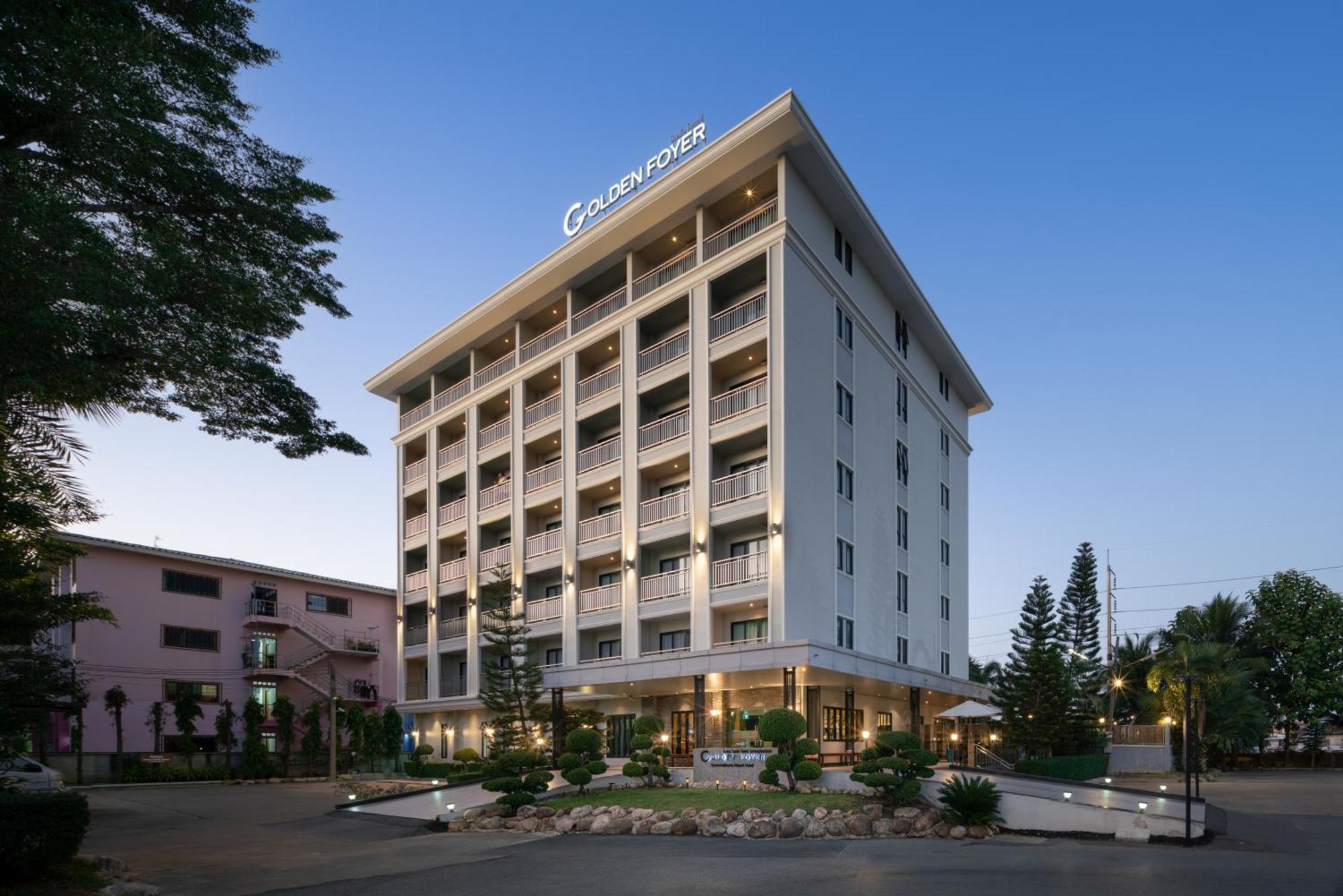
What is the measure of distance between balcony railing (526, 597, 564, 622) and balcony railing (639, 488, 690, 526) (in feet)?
20.9

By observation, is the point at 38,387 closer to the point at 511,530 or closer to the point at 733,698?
the point at 733,698

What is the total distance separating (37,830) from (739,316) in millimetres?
24813

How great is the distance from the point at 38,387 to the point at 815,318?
1126 inches

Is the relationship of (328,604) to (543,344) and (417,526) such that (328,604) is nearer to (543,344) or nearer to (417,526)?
(417,526)

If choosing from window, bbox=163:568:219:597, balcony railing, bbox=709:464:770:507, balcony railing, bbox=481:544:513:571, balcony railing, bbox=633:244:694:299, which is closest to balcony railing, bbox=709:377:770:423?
balcony railing, bbox=709:464:770:507

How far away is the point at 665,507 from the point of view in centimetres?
3503

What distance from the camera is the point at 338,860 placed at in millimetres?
19844

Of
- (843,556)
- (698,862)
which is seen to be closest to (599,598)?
(843,556)

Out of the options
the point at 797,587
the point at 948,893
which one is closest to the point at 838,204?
the point at 797,587

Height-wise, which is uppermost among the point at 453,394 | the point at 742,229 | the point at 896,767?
the point at 742,229

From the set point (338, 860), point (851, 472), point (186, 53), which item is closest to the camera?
point (186, 53)

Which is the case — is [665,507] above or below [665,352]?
below

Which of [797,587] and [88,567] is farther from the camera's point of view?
[88,567]

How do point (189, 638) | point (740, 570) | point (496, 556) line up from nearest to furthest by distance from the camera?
1. point (740, 570)
2. point (496, 556)
3. point (189, 638)
